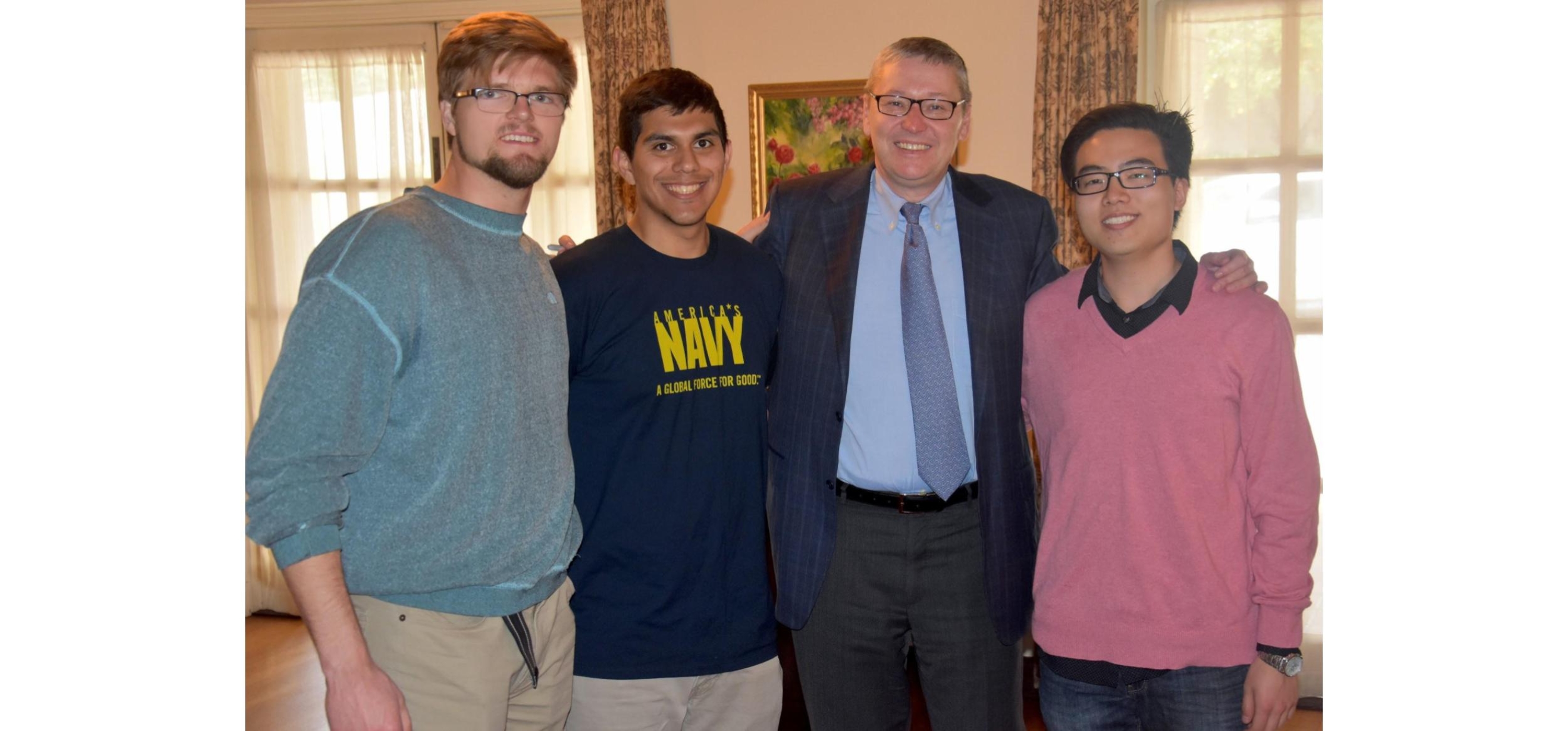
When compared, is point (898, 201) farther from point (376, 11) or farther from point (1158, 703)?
point (376, 11)

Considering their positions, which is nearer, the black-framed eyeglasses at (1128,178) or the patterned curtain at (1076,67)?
the black-framed eyeglasses at (1128,178)

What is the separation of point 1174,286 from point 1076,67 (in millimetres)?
3135

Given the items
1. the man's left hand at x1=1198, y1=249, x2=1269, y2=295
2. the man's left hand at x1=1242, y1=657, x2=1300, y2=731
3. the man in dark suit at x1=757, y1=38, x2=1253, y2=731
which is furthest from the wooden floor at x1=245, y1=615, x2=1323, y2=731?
the man's left hand at x1=1198, y1=249, x2=1269, y2=295

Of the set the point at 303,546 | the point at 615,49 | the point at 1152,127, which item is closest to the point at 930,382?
the point at 1152,127

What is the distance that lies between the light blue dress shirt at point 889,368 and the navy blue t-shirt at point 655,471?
0.29m

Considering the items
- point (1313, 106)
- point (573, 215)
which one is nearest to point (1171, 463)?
point (1313, 106)

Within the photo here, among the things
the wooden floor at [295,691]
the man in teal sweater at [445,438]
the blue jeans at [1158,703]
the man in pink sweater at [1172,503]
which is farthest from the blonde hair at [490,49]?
the wooden floor at [295,691]

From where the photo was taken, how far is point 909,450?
2227 millimetres

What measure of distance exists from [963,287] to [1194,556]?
0.79 m

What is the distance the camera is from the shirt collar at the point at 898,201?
2355 mm

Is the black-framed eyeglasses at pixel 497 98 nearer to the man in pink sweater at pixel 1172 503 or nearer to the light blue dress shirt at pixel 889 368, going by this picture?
the light blue dress shirt at pixel 889 368

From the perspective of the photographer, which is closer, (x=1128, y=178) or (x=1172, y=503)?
(x=1172, y=503)

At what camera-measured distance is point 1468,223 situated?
91 centimetres

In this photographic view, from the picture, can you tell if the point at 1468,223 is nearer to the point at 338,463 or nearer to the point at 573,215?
the point at 338,463
